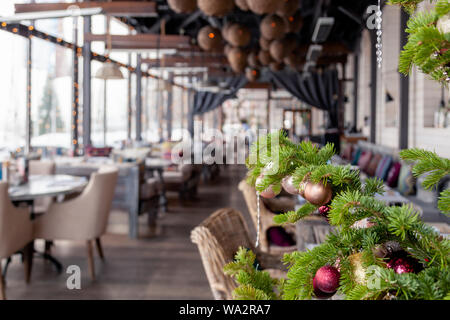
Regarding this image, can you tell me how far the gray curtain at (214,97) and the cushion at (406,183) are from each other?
1011cm

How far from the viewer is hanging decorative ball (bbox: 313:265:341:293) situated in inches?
25.4

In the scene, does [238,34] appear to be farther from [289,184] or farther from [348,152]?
[289,184]

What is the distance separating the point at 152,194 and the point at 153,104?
755 centimetres

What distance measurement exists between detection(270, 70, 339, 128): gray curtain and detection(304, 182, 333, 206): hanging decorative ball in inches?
474

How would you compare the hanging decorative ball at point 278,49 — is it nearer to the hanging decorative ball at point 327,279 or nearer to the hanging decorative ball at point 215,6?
the hanging decorative ball at point 215,6

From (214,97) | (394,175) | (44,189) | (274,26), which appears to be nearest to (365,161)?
(394,175)

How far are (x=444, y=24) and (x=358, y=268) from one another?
0.34m

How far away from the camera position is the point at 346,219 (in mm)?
639

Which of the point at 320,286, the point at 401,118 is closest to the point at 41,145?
the point at 401,118

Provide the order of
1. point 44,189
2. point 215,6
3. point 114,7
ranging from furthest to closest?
point 114,7 → point 215,6 → point 44,189

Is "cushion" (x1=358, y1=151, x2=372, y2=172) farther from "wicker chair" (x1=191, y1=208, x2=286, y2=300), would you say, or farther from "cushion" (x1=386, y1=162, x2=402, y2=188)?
"wicker chair" (x1=191, y1=208, x2=286, y2=300)

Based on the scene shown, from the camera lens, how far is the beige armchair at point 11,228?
9.97 ft

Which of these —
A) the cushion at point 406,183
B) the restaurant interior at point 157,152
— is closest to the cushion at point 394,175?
the restaurant interior at point 157,152

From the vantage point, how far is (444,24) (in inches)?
22.2
